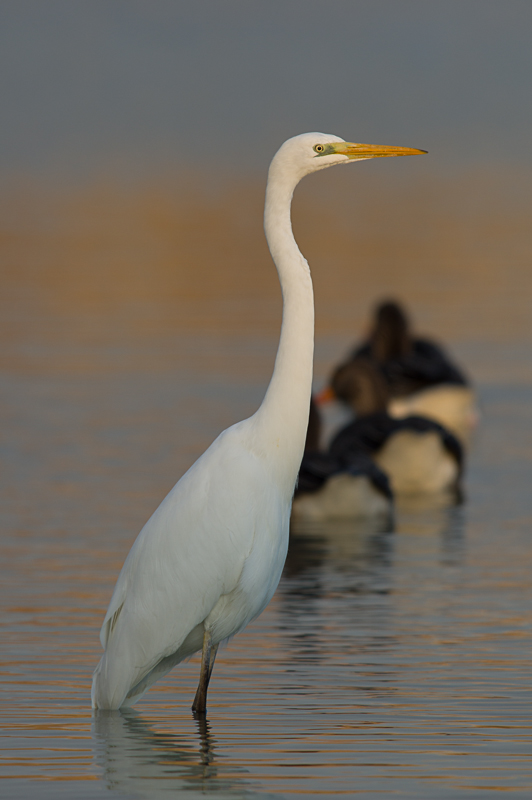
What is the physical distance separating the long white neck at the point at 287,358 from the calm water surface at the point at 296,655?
1154 mm

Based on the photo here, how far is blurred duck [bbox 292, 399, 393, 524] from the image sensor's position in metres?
11.8

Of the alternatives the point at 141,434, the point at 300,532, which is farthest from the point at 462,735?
the point at 141,434

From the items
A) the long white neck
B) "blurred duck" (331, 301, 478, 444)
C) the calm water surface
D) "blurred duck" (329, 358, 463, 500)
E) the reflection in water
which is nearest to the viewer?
the reflection in water

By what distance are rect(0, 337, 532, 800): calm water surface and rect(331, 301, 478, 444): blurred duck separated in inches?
53.6

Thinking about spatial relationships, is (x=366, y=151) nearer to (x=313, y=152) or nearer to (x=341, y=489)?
(x=313, y=152)

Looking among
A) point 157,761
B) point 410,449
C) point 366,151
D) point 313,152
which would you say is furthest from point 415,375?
point 157,761

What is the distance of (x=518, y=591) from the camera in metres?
9.45

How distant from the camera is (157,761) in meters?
6.50

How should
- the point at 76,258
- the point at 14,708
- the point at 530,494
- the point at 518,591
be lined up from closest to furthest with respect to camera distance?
the point at 14,708 → the point at 518,591 → the point at 530,494 → the point at 76,258

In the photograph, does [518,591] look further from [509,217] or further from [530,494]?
[509,217]

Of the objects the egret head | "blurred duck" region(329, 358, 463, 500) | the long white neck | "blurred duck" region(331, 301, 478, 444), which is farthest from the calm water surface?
the egret head

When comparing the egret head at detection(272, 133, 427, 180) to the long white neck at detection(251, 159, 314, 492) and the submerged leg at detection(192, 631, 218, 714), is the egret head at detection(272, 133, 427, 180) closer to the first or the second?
the long white neck at detection(251, 159, 314, 492)

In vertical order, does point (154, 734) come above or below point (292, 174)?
below

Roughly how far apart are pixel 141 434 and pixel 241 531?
8519mm
